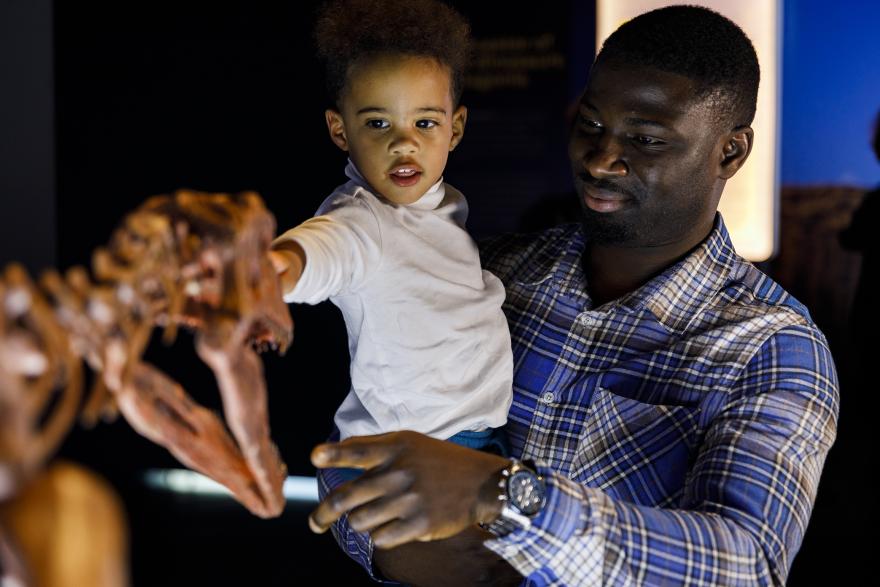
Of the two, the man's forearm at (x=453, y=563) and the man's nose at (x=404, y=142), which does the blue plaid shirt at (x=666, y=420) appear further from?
the man's nose at (x=404, y=142)

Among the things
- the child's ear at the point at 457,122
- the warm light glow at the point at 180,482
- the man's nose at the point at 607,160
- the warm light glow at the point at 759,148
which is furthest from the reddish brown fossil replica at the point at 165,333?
the warm light glow at the point at 180,482

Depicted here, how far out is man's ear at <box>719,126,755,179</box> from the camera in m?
1.76

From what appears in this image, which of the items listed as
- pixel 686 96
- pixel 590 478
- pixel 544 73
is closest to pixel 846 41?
pixel 544 73

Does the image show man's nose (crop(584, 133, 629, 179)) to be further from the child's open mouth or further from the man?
the child's open mouth

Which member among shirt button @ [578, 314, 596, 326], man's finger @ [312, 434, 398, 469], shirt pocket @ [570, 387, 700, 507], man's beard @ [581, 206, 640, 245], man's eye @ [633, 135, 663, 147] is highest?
man's eye @ [633, 135, 663, 147]

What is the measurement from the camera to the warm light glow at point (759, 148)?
3.36 metres

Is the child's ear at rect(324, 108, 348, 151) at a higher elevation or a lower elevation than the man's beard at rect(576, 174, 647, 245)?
higher

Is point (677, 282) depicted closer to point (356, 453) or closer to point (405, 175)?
point (405, 175)

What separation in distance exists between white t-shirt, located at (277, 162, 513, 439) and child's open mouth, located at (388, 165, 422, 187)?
0.04 metres

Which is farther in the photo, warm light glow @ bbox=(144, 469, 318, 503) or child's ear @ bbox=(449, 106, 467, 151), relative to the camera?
warm light glow @ bbox=(144, 469, 318, 503)

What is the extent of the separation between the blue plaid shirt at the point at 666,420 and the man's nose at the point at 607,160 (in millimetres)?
202

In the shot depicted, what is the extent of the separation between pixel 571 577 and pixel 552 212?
8.84 feet

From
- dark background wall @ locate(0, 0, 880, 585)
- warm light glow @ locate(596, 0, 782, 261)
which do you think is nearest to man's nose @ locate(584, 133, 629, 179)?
warm light glow @ locate(596, 0, 782, 261)

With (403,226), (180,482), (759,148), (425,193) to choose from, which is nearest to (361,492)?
(403,226)
